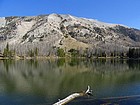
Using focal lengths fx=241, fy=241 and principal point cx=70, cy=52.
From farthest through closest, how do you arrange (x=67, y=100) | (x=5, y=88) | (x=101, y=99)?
1. (x=5, y=88)
2. (x=101, y=99)
3. (x=67, y=100)

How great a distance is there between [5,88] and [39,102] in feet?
63.1

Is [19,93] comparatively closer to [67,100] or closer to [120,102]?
[67,100]

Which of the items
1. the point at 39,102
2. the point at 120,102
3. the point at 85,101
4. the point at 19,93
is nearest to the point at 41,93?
the point at 19,93

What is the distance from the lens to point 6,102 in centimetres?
4600

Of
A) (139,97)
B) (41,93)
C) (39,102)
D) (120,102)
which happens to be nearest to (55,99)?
(39,102)

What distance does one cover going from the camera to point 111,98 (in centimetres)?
4866

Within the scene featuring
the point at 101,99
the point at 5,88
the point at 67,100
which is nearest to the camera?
the point at 67,100

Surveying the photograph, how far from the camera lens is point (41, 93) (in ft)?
178

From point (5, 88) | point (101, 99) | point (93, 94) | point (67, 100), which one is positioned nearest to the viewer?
point (67, 100)

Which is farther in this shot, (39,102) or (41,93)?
(41,93)

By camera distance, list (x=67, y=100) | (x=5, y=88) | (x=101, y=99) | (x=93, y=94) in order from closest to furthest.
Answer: (x=67, y=100), (x=101, y=99), (x=93, y=94), (x=5, y=88)

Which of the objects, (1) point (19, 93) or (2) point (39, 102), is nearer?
(2) point (39, 102)

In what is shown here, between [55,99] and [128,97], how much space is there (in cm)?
1524

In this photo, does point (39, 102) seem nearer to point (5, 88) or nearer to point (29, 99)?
point (29, 99)
